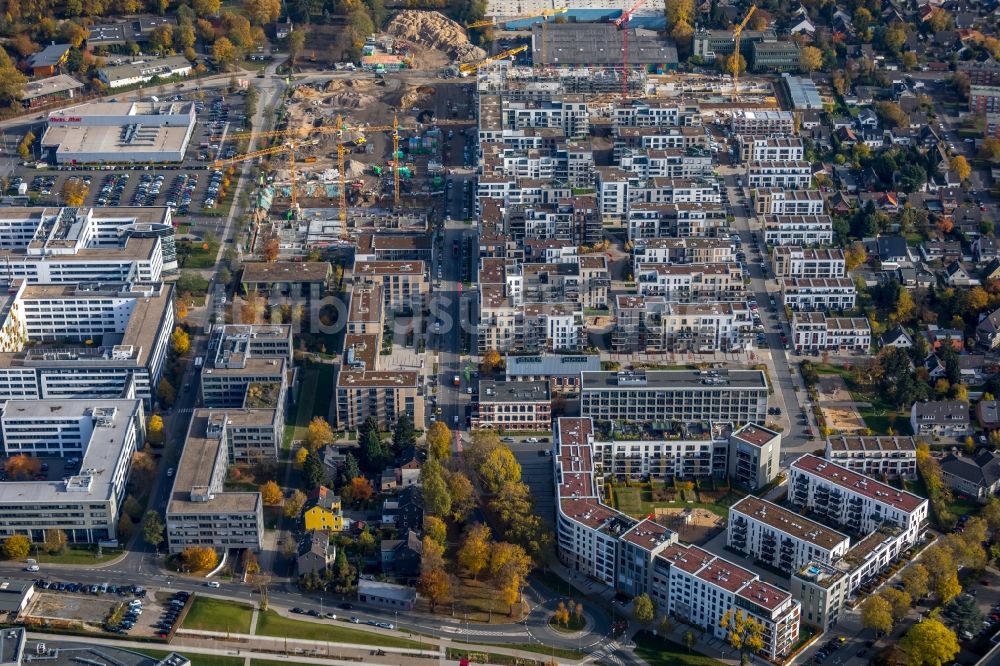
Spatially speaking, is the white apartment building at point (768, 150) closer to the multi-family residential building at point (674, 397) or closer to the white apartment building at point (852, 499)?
the multi-family residential building at point (674, 397)

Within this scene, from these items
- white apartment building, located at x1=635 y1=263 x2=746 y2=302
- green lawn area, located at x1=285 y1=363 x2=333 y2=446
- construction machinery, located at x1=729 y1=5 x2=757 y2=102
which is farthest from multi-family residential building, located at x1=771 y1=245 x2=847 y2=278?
green lawn area, located at x1=285 y1=363 x2=333 y2=446

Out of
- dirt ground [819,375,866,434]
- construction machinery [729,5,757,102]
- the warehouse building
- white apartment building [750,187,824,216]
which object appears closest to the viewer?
dirt ground [819,375,866,434]

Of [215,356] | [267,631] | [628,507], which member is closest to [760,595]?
[628,507]

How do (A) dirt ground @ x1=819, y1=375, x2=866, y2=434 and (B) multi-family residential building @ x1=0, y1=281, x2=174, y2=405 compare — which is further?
(B) multi-family residential building @ x1=0, y1=281, x2=174, y2=405

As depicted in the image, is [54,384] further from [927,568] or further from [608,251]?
[927,568]

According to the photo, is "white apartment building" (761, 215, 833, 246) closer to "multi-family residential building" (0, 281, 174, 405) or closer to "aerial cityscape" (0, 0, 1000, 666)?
"aerial cityscape" (0, 0, 1000, 666)

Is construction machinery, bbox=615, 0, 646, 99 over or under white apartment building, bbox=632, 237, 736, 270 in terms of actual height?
over

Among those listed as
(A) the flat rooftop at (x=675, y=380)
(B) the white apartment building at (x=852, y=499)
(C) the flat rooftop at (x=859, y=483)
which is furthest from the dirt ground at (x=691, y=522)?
(A) the flat rooftop at (x=675, y=380)
